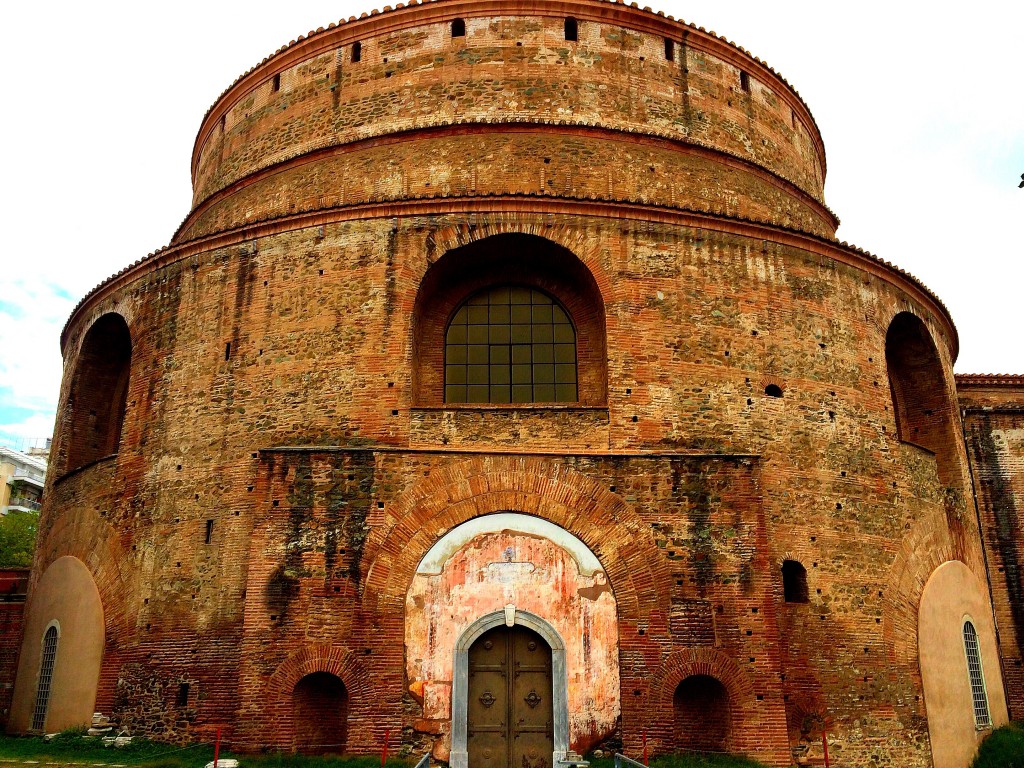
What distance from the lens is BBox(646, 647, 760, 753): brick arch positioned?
11.0 metres

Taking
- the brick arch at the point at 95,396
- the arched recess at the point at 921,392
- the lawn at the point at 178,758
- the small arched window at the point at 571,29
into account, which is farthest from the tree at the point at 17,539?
the arched recess at the point at 921,392

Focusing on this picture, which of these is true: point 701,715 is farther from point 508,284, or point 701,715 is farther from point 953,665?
point 508,284

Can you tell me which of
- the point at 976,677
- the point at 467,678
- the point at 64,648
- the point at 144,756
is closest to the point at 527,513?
the point at 467,678

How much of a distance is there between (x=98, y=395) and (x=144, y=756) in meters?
7.12

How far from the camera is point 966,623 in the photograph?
14008 mm

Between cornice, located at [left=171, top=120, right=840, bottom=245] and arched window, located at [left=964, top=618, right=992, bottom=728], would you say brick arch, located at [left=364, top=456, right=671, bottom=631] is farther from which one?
cornice, located at [left=171, top=120, right=840, bottom=245]

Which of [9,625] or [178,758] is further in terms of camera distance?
[9,625]

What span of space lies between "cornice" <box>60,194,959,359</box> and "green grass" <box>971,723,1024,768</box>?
22.0 ft

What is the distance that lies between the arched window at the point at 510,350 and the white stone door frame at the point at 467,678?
10.3ft

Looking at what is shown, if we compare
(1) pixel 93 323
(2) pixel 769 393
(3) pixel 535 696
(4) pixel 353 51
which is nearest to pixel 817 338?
(2) pixel 769 393

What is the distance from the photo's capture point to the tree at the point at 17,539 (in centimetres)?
3028

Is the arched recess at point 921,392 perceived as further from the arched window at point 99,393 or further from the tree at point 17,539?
the tree at point 17,539

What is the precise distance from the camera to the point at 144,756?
11195 millimetres

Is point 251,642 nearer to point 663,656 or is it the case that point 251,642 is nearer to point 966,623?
point 663,656
